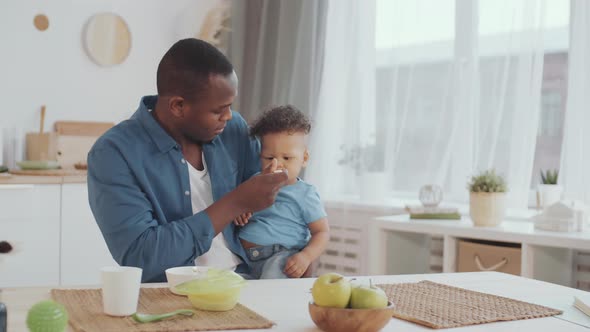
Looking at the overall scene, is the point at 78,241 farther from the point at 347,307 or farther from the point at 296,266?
the point at 347,307

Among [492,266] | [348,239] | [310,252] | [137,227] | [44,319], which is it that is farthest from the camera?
[348,239]

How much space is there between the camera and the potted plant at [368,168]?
366 centimetres

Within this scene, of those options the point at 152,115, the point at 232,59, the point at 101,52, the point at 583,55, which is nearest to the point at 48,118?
the point at 101,52

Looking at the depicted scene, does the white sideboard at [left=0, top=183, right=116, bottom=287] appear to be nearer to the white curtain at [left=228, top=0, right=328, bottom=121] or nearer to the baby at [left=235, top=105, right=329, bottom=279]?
the white curtain at [left=228, top=0, right=328, bottom=121]

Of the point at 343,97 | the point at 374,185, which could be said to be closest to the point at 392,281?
the point at 374,185

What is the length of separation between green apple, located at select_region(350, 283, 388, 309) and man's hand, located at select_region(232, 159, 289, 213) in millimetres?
554

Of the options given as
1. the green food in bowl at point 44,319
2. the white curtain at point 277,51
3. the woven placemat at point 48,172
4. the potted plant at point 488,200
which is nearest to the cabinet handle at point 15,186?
the woven placemat at point 48,172

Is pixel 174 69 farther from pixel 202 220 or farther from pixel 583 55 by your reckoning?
pixel 583 55

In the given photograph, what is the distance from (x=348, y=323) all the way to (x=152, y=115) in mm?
990

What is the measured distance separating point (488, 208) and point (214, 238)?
4.23ft

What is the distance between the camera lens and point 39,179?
338 cm

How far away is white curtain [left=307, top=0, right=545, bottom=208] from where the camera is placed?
322cm

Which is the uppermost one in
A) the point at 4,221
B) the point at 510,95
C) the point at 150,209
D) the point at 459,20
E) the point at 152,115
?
the point at 459,20

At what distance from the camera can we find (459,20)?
3.51 metres
